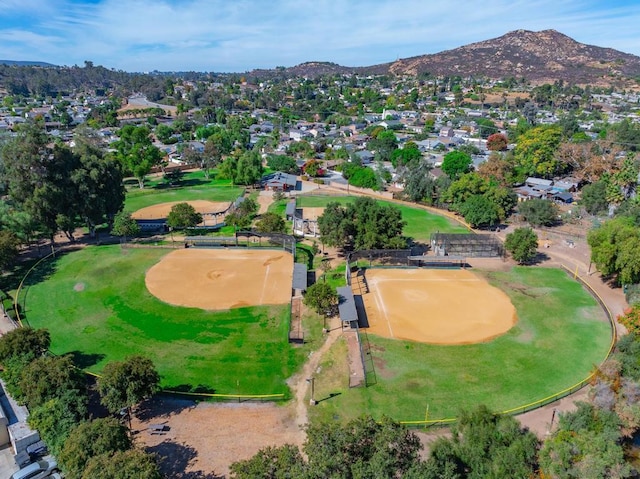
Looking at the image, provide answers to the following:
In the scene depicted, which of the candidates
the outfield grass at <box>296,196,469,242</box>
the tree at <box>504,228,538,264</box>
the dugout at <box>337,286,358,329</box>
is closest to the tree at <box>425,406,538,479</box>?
the dugout at <box>337,286,358,329</box>

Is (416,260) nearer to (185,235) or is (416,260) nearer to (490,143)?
(185,235)

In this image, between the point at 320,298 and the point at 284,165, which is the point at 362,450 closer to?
the point at 320,298

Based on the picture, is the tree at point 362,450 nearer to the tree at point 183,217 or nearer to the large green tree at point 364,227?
the large green tree at point 364,227

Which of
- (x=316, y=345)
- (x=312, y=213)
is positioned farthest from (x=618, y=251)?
(x=312, y=213)

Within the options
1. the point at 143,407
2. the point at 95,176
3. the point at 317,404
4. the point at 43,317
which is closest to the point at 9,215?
the point at 95,176

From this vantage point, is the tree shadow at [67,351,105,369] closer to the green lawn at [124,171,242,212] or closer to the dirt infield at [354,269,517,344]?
the dirt infield at [354,269,517,344]

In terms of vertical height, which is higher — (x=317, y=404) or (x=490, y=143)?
(x=490, y=143)

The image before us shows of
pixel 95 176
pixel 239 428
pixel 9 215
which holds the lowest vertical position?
pixel 239 428
